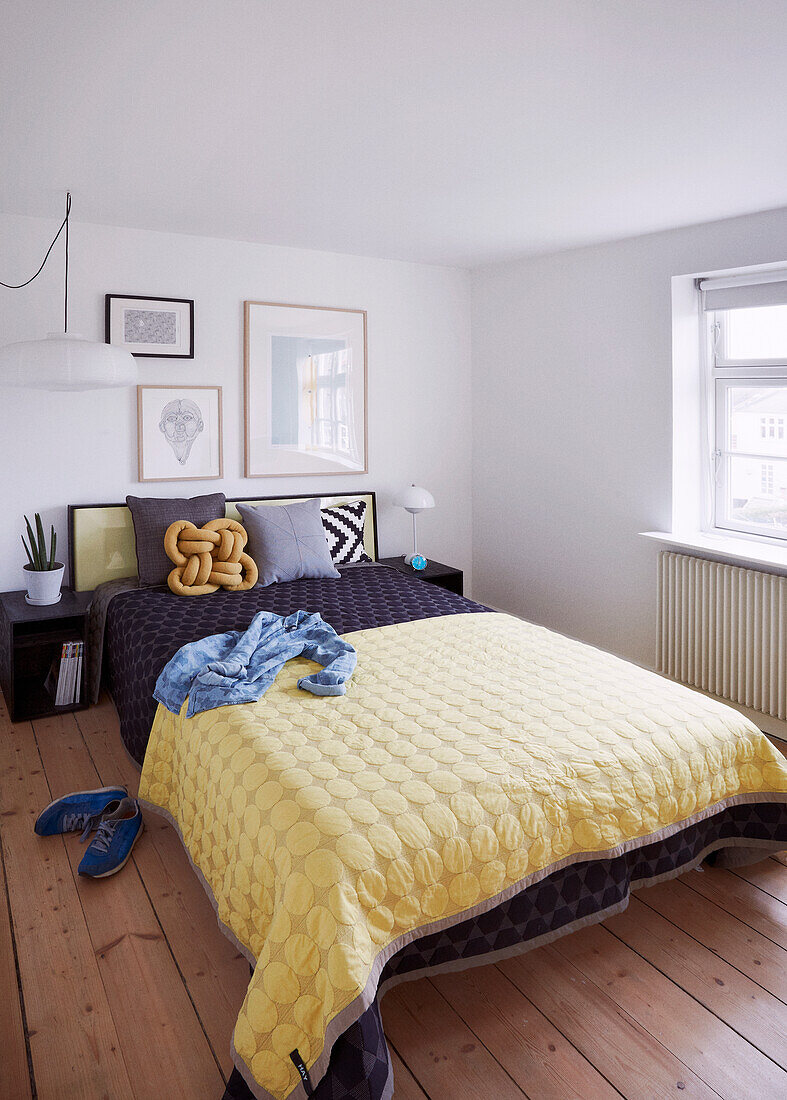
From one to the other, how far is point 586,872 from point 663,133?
88.6 inches

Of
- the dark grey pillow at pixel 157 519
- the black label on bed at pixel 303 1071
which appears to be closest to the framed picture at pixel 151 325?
the dark grey pillow at pixel 157 519

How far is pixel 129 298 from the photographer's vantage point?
157 inches

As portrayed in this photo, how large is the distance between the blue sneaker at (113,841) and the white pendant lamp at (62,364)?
5.05 feet

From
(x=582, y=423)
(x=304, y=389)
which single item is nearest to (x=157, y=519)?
(x=304, y=389)

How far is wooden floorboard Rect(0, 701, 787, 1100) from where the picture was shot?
168cm

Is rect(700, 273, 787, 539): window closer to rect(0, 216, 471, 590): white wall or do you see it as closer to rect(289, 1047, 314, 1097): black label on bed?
rect(0, 216, 471, 590): white wall

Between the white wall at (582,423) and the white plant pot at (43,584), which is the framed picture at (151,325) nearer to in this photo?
the white plant pot at (43,584)

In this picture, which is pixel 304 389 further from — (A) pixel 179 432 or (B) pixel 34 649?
(B) pixel 34 649

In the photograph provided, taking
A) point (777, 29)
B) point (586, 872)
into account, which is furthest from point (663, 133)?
point (586, 872)

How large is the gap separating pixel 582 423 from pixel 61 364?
108 inches

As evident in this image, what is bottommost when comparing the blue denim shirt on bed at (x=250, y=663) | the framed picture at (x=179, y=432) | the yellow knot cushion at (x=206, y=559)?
the blue denim shirt on bed at (x=250, y=663)

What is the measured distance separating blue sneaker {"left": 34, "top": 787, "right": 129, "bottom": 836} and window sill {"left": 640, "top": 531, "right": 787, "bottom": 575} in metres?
2.70

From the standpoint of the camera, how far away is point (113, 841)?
8.22ft

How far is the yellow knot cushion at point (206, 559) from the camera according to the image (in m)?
3.73
